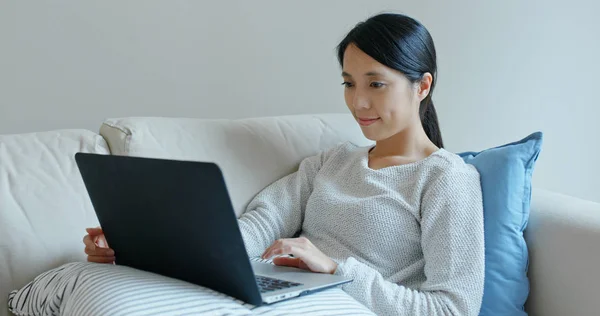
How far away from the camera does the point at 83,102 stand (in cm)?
181

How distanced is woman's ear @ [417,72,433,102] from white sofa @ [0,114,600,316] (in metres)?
0.34

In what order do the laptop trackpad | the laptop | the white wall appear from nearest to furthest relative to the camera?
the laptop, the laptop trackpad, the white wall

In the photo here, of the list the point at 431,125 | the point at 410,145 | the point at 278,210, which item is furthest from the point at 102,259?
the point at 431,125

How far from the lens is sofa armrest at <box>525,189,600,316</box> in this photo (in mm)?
1397

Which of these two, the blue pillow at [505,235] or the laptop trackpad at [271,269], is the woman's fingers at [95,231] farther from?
the blue pillow at [505,235]

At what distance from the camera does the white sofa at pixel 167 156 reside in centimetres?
141

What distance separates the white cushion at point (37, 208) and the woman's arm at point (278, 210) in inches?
13.5

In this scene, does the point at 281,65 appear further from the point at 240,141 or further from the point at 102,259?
the point at 102,259

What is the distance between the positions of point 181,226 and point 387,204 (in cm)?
55

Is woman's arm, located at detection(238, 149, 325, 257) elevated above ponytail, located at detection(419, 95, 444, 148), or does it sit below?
below

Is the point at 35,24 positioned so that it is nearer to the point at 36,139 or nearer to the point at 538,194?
the point at 36,139

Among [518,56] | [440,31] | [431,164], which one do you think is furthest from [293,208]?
[518,56]

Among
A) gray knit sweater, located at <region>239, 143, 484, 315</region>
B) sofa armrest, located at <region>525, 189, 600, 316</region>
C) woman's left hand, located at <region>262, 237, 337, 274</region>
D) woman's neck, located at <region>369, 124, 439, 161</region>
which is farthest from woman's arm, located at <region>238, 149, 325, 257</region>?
sofa armrest, located at <region>525, 189, 600, 316</region>

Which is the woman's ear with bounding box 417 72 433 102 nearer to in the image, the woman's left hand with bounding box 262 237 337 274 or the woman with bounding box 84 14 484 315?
the woman with bounding box 84 14 484 315
